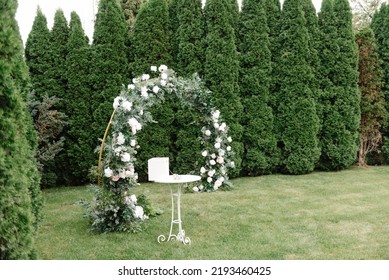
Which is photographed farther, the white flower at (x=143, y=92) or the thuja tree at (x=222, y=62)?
the thuja tree at (x=222, y=62)

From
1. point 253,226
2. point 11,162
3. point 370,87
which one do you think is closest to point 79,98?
point 253,226

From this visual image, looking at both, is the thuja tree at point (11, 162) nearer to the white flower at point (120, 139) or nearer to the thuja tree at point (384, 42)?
the white flower at point (120, 139)

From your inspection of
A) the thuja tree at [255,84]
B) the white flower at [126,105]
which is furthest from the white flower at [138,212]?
the thuja tree at [255,84]

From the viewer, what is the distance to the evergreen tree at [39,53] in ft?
29.1

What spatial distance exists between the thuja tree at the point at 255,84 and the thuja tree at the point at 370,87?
2.41m

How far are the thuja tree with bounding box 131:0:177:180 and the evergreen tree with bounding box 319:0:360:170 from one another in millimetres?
3679

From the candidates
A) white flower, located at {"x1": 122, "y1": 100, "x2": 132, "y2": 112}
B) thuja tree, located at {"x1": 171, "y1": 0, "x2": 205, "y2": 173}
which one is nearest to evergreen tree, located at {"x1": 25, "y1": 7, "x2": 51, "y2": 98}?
thuja tree, located at {"x1": 171, "y1": 0, "x2": 205, "y2": 173}

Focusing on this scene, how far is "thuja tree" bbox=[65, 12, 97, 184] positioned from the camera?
8.95 metres

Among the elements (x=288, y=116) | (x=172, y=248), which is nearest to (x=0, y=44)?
(x=172, y=248)

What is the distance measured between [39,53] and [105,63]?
1.36 m

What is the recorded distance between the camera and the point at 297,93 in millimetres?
9750

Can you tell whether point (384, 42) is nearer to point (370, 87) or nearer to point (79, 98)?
point (370, 87)
